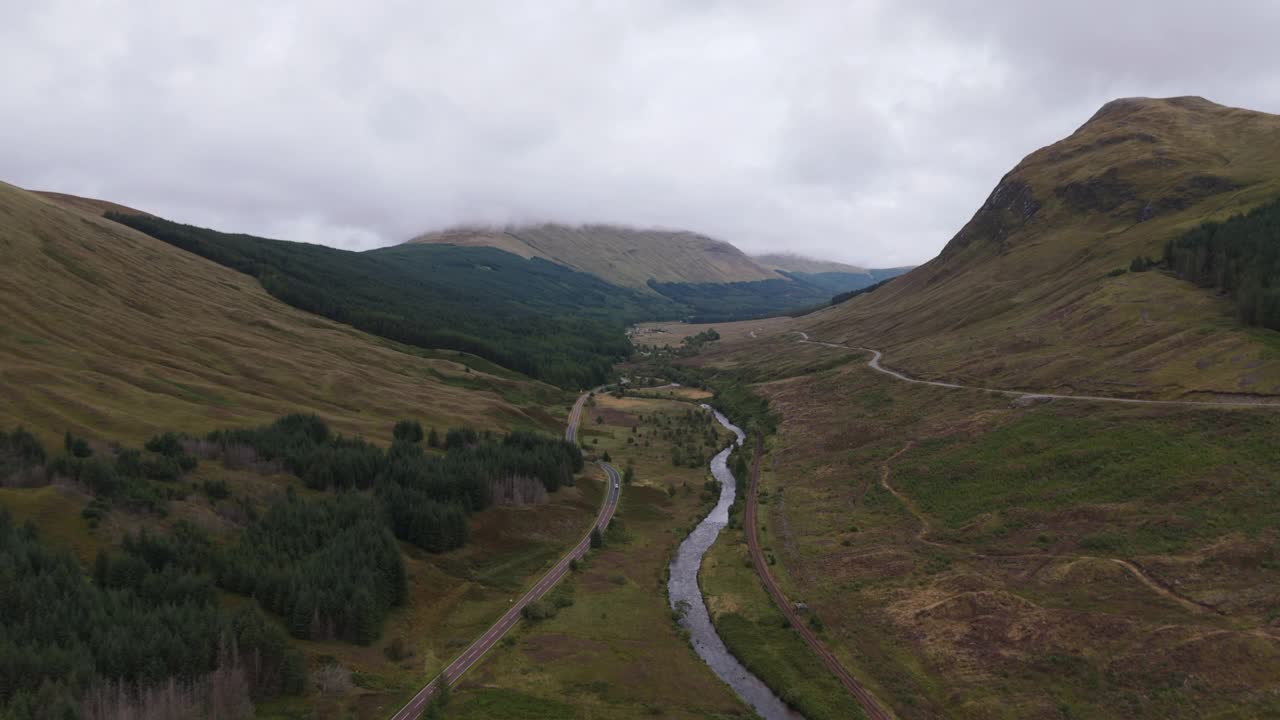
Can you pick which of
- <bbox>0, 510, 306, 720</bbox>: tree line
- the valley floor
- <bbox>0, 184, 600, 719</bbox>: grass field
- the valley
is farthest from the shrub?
the valley floor

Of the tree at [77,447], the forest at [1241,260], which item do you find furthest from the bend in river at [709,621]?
the forest at [1241,260]

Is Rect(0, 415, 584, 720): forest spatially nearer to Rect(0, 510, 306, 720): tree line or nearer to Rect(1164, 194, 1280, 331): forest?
Rect(0, 510, 306, 720): tree line

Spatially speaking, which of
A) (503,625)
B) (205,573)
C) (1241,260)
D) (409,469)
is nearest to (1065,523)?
(503,625)

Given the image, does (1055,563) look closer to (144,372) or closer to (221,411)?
(221,411)

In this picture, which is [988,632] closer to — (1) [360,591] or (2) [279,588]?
(1) [360,591]

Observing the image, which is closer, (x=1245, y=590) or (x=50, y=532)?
(x=1245, y=590)

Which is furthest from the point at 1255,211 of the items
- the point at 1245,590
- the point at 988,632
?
the point at 988,632
